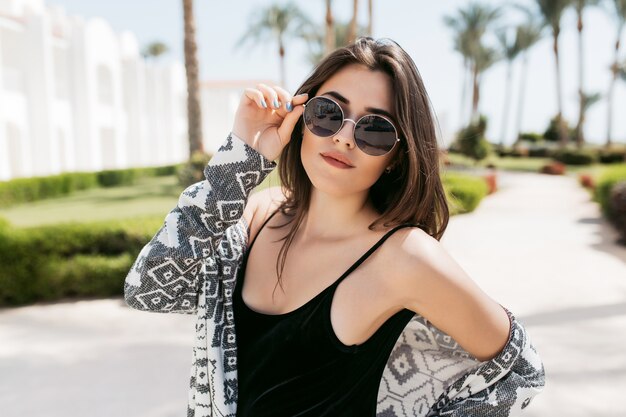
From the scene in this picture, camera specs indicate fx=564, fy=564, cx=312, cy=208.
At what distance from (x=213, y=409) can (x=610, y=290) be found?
6.15m

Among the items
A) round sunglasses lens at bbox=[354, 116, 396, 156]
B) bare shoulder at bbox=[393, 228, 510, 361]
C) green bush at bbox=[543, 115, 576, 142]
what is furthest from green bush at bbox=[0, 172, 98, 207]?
green bush at bbox=[543, 115, 576, 142]

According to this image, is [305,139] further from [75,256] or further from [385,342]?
[75,256]

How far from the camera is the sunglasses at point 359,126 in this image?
1.43 meters

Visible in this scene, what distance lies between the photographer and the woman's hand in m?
1.57

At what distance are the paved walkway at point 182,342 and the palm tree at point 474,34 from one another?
3983 centimetres

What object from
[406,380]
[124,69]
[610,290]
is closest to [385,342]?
[406,380]

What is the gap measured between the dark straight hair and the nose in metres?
0.12

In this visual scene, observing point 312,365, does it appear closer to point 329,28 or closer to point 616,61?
point 329,28

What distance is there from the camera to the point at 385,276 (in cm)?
129

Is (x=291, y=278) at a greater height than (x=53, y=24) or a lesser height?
lesser

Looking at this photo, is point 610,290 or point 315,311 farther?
point 610,290

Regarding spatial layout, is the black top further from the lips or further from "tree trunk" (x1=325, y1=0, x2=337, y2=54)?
"tree trunk" (x1=325, y1=0, x2=337, y2=54)

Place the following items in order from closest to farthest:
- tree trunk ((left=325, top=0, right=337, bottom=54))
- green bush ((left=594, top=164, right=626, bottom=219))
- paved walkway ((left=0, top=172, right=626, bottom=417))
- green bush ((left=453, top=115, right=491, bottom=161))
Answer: paved walkway ((left=0, top=172, right=626, bottom=417)) → green bush ((left=594, top=164, right=626, bottom=219)) → tree trunk ((left=325, top=0, right=337, bottom=54)) → green bush ((left=453, top=115, right=491, bottom=161))

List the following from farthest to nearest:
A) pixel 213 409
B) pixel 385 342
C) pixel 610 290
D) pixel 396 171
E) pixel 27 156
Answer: pixel 27 156 → pixel 610 290 → pixel 396 171 → pixel 213 409 → pixel 385 342
